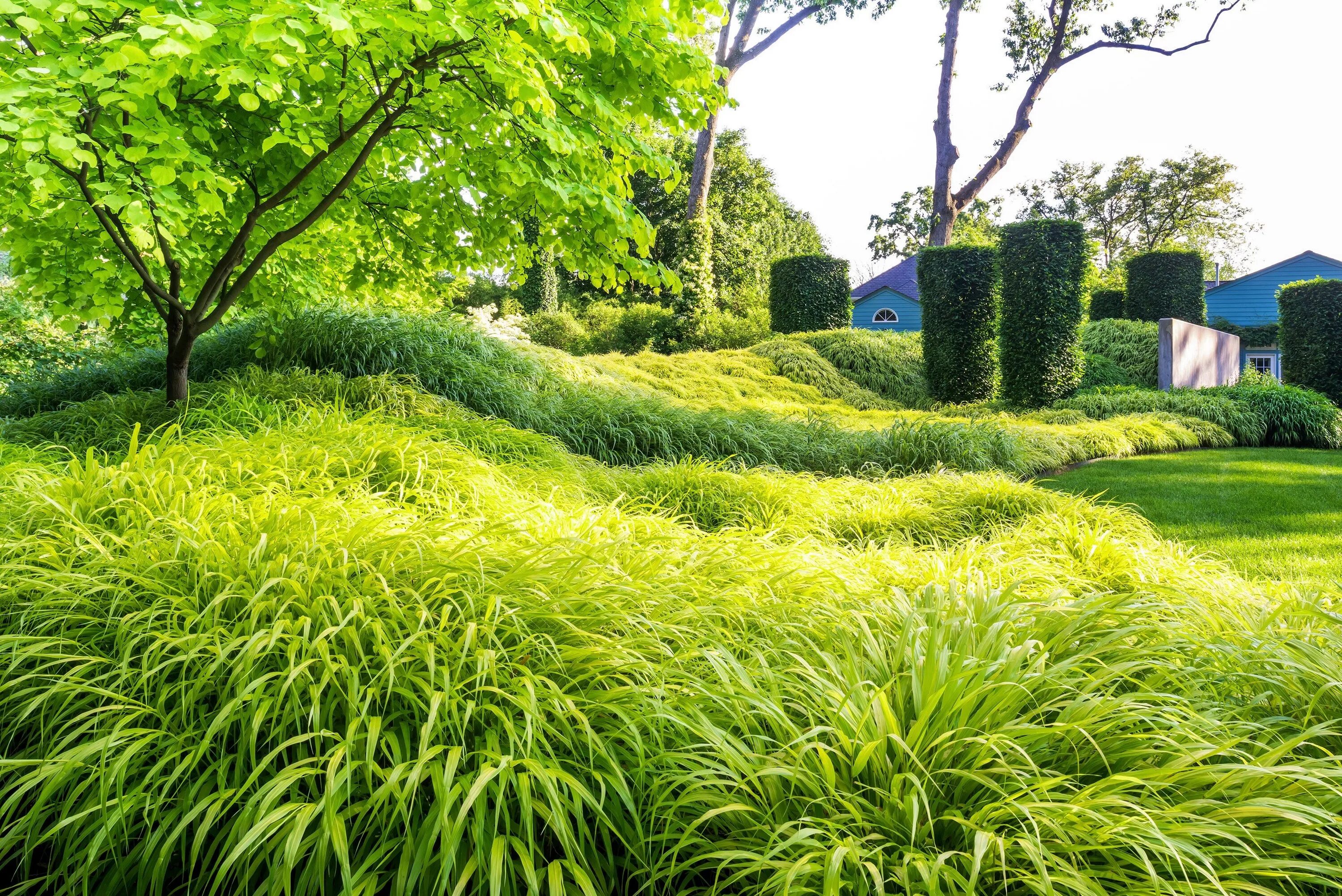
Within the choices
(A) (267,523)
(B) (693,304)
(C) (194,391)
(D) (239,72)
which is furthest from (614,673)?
(B) (693,304)

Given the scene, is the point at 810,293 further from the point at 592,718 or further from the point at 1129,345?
the point at 592,718

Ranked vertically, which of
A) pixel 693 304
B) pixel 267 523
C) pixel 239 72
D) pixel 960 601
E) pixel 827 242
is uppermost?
pixel 827 242

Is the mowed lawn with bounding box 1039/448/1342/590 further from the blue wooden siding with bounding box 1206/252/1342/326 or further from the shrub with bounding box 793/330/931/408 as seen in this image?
the blue wooden siding with bounding box 1206/252/1342/326

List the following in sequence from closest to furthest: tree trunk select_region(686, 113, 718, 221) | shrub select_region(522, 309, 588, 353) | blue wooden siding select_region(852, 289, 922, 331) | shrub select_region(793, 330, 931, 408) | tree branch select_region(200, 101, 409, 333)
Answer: tree branch select_region(200, 101, 409, 333) < shrub select_region(793, 330, 931, 408) < tree trunk select_region(686, 113, 718, 221) < shrub select_region(522, 309, 588, 353) < blue wooden siding select_region(852, 289, 922, 331)

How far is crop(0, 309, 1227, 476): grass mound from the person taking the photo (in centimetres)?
556

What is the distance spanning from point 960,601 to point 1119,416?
872 cm

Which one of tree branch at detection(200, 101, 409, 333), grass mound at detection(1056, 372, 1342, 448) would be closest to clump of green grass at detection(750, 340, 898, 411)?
grass mound at detection(1056, 372, 1342, 448)

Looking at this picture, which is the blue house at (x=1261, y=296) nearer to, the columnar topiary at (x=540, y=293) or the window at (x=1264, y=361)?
the window at (x=1264, y=361)

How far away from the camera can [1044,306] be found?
11.3 metres

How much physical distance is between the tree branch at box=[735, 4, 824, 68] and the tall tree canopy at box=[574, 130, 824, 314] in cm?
335

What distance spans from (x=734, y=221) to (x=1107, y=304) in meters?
10.7

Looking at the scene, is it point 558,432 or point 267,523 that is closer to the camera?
point 267,523

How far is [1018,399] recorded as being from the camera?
38.0 ft

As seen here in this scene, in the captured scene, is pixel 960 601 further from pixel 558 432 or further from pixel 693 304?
pixel 693 304
